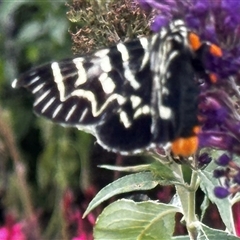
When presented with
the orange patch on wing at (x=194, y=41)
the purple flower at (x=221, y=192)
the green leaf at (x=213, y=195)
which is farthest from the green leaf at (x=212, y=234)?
the orange patch on wing at (x=194, y=41)

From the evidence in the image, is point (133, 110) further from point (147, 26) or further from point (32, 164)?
point (32, 164)

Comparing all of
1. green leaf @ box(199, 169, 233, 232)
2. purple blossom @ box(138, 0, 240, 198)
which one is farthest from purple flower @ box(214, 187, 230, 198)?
green leaf @ box(199, 169, 233, 232)

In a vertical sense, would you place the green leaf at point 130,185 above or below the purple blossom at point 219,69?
below

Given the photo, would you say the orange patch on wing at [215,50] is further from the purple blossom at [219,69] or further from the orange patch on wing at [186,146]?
the orange patch on wing at [186,146]

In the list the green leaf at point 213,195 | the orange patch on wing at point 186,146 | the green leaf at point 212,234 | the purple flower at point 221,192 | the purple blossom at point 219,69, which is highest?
the purple blossom at point 219,69

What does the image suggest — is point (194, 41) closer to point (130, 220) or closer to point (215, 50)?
point (215, 50)

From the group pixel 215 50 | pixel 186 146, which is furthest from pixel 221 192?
pixel 215 50
